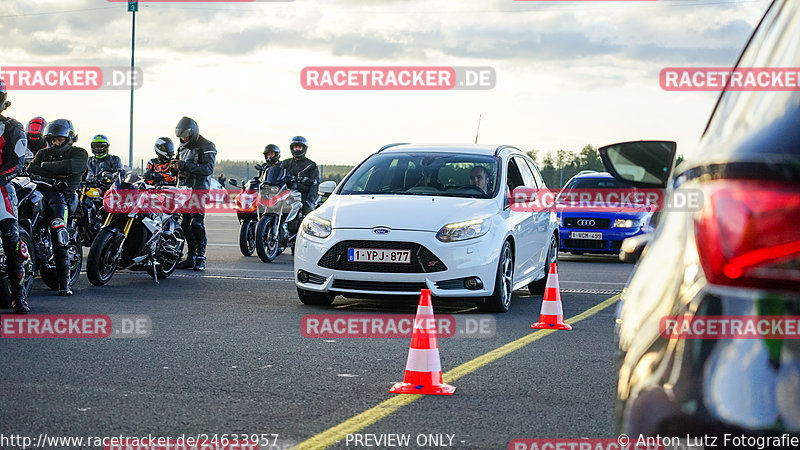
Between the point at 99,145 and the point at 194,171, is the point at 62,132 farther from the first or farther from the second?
the point at 99,145

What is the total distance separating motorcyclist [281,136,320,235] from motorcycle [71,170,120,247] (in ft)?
13.0

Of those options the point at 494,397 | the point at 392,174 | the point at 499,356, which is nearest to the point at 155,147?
the point at 392,174

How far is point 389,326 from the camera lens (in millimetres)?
9391

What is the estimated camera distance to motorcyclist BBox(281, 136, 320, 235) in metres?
18.4

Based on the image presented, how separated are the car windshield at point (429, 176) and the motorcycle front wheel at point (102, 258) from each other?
9.94ft

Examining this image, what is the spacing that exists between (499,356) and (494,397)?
1.56 metres

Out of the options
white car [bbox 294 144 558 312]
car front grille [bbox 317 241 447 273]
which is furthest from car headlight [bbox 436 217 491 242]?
car front grille [bbox 317 241 447 273]

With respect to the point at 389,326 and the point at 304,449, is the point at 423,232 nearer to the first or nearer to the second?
the point at 389,326

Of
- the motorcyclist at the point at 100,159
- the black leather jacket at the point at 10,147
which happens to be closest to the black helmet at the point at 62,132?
the black leather jacket at the point at 10,147

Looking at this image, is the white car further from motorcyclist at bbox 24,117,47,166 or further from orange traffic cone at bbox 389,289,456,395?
motorcyclist at bbox 24,117,47,166

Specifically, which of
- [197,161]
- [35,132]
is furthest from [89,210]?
[197,161]

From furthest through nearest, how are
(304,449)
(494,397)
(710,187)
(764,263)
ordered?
(494,397)
(304,449)
(710,187)
(764,263)

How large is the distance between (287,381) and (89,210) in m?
9.01

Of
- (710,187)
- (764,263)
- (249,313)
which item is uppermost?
(710,187)
